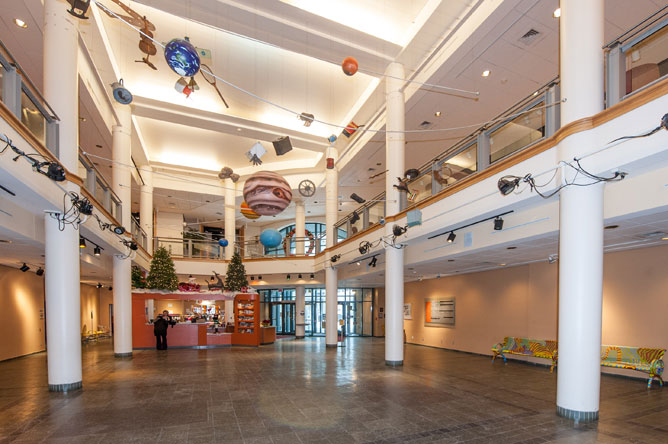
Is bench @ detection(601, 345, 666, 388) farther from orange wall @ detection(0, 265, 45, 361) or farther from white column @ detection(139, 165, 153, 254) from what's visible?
white column @ detection(139, 165, 153, 254)

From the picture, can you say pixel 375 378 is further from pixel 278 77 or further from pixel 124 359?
pixel 278 77

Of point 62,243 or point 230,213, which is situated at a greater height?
point 230,213

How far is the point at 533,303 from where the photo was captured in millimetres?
11273

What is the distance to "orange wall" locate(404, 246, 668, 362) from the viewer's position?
27.6 ft

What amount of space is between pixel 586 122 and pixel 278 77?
30.6 feet

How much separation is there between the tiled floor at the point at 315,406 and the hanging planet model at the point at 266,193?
3.18 metres

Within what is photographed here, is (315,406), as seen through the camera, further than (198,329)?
No

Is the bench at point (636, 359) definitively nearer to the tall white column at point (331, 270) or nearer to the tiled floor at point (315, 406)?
the tiled floor at point (315, 406)

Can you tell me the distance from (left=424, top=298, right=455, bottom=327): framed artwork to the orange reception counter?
702 centimetres

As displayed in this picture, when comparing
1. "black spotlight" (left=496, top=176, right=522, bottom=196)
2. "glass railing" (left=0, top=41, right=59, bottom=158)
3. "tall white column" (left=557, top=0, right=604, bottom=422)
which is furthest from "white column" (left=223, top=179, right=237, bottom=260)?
"tall white column" (left=557, top=0, right=604, bottom=422)

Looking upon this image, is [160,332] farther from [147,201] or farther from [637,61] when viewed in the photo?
[637,61]

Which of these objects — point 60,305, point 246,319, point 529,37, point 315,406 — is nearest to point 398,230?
point 315,406

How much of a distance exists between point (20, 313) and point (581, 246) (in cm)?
1600

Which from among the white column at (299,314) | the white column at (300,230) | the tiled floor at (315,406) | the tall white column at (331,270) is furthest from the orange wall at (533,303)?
the white column at (299,314)
